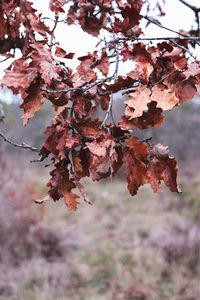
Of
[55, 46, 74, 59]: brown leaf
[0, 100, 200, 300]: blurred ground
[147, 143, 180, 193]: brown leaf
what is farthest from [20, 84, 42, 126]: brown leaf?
[0, 100, 200, 300]: blurred ground

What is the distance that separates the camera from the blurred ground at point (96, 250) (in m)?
3.58

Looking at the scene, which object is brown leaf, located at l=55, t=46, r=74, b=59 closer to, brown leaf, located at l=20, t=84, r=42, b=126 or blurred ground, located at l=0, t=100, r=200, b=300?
brown leaf, located at l=20, t=84, r=42, b=126

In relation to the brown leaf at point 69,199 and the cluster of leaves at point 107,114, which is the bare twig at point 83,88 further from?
the brown leaf at point 69,199

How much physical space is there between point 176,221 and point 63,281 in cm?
217

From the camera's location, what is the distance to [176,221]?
5.08m

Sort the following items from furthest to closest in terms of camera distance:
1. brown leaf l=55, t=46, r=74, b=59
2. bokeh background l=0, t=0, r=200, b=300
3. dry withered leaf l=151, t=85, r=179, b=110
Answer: bokeh background l=0, t=0, r=200, b=300, brown leaf l=55, t=46, r=74, b=59, dry withered leaf l=151, t=85, r=179, b=110

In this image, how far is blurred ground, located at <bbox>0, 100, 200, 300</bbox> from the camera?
3576 millimetres

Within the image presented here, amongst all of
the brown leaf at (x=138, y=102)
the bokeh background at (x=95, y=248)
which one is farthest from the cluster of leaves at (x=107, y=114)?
the bokeh background at (x=95, y=248)

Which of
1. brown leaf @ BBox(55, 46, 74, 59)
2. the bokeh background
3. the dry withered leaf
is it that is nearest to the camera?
the dry withered leaf

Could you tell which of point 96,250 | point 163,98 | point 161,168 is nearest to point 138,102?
point 163,98

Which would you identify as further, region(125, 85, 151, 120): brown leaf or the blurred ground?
the blurred ground

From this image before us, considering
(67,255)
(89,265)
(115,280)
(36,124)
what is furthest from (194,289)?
(36,124)

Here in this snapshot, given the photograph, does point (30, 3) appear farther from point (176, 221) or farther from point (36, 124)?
point (36, 124)

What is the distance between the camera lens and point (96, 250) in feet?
15.2
